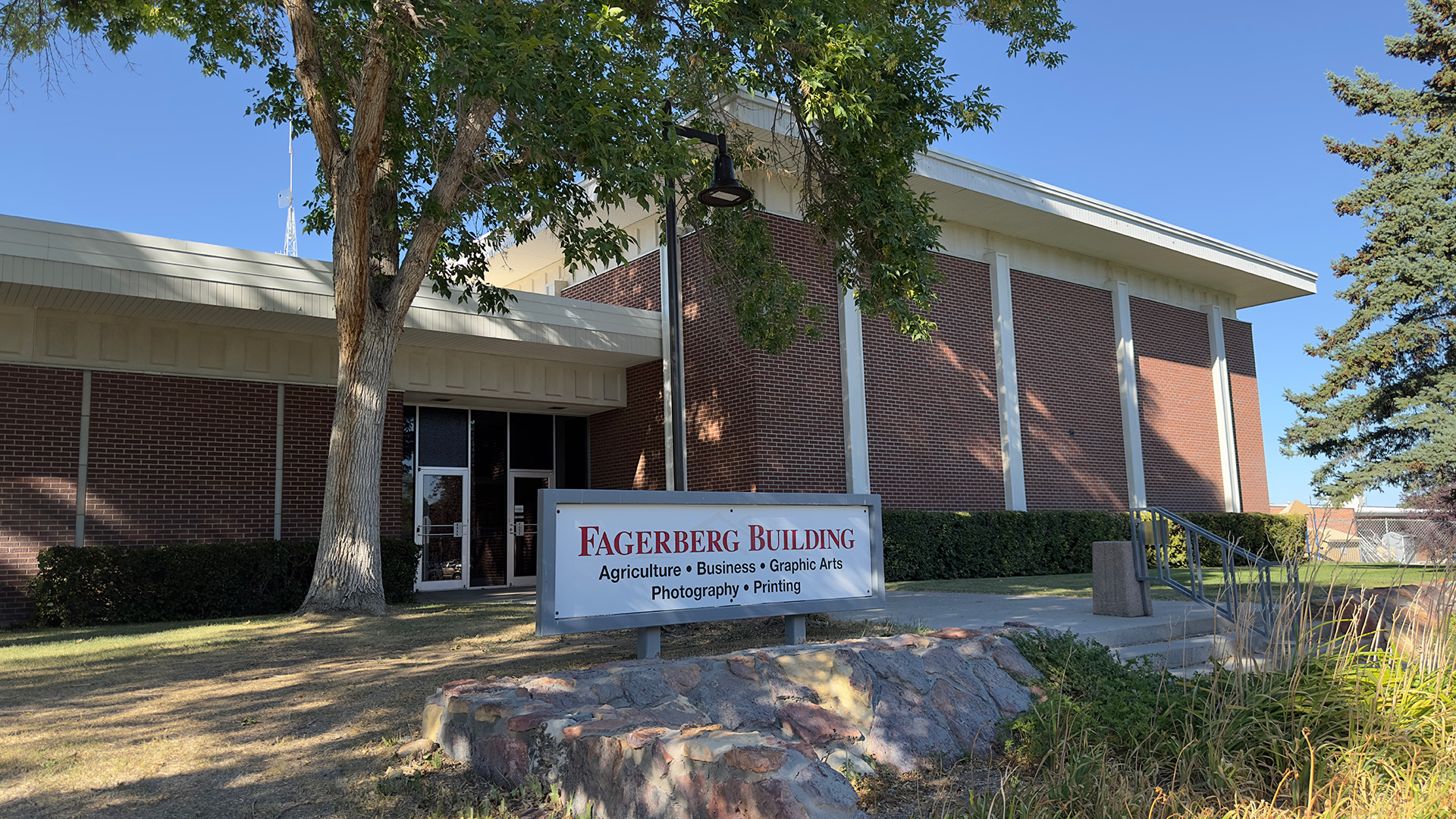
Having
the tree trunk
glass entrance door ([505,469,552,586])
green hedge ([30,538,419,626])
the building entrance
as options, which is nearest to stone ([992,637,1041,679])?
the tree trunk

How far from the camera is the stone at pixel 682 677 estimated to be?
5.36 m

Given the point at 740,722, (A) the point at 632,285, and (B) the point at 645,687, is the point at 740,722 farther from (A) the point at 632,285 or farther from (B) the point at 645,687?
(A) the point at 632,285

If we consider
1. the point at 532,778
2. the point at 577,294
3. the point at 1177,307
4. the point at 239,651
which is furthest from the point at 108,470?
the point at 1177,307

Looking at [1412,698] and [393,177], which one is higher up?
[393,177]

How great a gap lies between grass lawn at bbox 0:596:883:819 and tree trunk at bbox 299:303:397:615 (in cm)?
50

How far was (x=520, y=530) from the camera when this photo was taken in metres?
18.4

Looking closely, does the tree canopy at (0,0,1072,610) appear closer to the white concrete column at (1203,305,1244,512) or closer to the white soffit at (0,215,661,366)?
the white soffit at (0,215,661,366)

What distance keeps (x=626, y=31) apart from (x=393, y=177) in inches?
173

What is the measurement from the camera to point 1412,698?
4.57 meters

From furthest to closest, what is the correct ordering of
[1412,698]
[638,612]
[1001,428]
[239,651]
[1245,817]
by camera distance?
[1001,428]
[239,651]
[638,612]
[1412,698]
[1245,817]

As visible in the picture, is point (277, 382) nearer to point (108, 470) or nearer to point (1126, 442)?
point (108, 470)

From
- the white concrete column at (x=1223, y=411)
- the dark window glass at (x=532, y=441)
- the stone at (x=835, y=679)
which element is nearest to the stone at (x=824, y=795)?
the stone at (x=835, y=679)

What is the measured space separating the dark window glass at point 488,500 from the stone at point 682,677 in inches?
516

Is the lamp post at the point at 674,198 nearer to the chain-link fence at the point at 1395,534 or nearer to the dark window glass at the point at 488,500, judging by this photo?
the dark window glass at the point at 488,500
